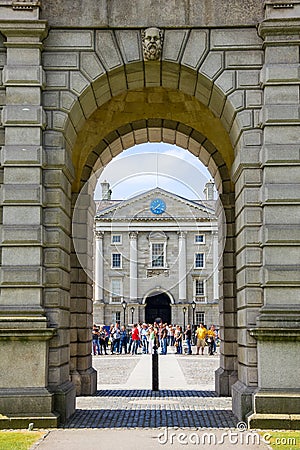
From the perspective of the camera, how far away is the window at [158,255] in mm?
54375

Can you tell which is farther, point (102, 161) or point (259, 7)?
point (102, 161)

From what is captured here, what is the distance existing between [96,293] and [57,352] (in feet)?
219

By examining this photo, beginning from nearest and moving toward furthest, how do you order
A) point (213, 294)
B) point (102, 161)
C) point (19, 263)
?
1. point (19, 263)
2. point (102, 161)
3. point (213, 294)

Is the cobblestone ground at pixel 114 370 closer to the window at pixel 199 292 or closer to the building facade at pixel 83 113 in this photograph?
the building facade at pixel 83 113

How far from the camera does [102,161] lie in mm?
19500

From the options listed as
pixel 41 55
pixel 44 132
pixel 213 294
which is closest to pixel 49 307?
pixel 44 132

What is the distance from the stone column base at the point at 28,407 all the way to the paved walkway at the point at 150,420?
37cm

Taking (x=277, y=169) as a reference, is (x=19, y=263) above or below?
below

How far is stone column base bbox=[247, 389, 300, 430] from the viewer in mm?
12125

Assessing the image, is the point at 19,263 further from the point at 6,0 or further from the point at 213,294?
the point at 213,294

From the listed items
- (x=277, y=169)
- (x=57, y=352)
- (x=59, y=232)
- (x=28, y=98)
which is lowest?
(x=57, y=352)

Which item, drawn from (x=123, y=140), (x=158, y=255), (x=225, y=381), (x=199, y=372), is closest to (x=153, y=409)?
(x=225, y=381)

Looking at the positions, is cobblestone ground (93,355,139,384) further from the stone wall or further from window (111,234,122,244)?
window (111,234,122,244)

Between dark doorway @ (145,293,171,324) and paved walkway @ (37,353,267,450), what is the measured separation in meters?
52.1
